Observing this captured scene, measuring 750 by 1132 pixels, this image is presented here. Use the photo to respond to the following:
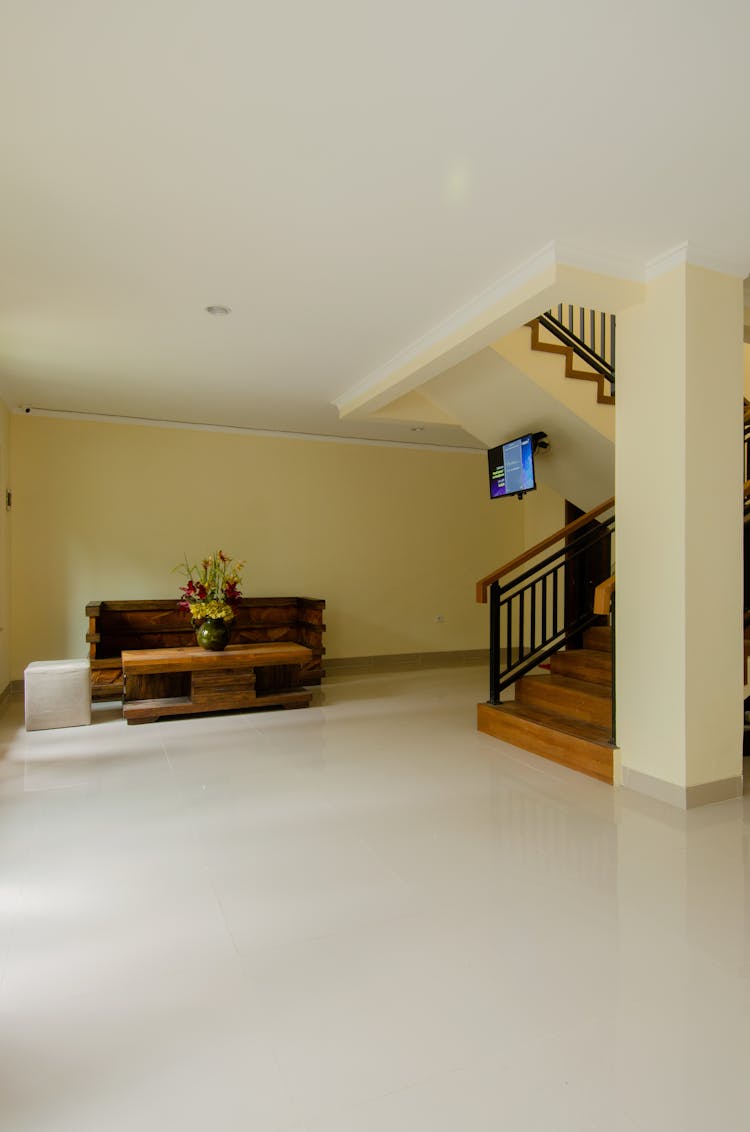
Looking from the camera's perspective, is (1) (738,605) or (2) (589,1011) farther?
(1) (738,605)

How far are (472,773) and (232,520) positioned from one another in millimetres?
4851

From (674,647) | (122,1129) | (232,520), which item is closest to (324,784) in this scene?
(674,647)

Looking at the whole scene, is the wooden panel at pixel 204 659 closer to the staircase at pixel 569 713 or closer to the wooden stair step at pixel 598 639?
the staircase at pixel 569 713

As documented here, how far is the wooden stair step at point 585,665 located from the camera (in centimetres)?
505

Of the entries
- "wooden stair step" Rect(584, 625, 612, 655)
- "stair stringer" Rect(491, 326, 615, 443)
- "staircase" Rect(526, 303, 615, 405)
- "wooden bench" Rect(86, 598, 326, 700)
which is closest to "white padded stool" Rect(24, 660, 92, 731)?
"wooden bench" Rect(86, 598, 326, 700)

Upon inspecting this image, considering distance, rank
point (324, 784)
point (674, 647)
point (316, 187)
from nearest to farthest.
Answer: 1. point (316, 187)
2. point (674, 647)
3. point (324, 784)

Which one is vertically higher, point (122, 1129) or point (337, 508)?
point (337, 508)

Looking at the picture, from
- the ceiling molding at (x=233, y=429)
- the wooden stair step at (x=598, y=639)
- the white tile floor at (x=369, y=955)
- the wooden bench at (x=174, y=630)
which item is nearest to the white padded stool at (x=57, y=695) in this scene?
the wooden bench at (x=174, y=630)

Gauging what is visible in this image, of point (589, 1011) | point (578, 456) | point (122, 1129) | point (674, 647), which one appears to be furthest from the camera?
point (578, 456)

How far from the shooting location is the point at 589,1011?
1.99 m

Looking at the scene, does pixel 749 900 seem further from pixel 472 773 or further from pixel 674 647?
pixel 472 773

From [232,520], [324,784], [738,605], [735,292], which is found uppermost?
[735,292]

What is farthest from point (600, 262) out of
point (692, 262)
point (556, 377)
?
point (556, 377)

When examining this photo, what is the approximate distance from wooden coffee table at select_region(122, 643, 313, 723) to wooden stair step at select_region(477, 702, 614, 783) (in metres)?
1.91
